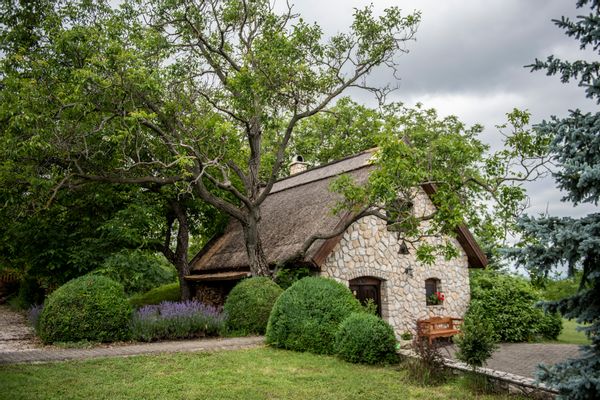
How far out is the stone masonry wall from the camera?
15.1 meters

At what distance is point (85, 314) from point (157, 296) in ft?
31.4

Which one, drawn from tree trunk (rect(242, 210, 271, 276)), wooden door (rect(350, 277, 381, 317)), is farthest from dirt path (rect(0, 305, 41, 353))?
wooden door (rect(350, 277, 381, 317))

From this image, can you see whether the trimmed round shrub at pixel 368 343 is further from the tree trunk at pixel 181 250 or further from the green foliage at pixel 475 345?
the tree trunk at pixel 181 250

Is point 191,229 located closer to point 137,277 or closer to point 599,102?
point 137,277

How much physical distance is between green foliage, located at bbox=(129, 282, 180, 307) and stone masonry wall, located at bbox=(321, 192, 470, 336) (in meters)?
9.27

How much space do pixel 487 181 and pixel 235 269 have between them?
9.14 m

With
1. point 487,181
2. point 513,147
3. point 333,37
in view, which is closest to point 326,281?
point 487,181

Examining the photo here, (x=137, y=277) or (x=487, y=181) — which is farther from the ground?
(x=487, y=181)

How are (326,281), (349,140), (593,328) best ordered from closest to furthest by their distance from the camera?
(593,328) → (326,281) → (349,140)

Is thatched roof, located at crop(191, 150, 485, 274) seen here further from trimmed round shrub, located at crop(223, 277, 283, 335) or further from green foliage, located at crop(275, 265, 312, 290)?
trimmed round shrub, located at crop(223, 277, 283, 335)

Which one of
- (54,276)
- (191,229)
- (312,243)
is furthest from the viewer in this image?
Result: (191,229)

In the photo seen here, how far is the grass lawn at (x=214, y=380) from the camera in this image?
293 inches

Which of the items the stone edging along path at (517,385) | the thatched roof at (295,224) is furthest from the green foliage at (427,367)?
the thatched roof at (295,224)

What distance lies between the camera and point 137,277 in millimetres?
14758
